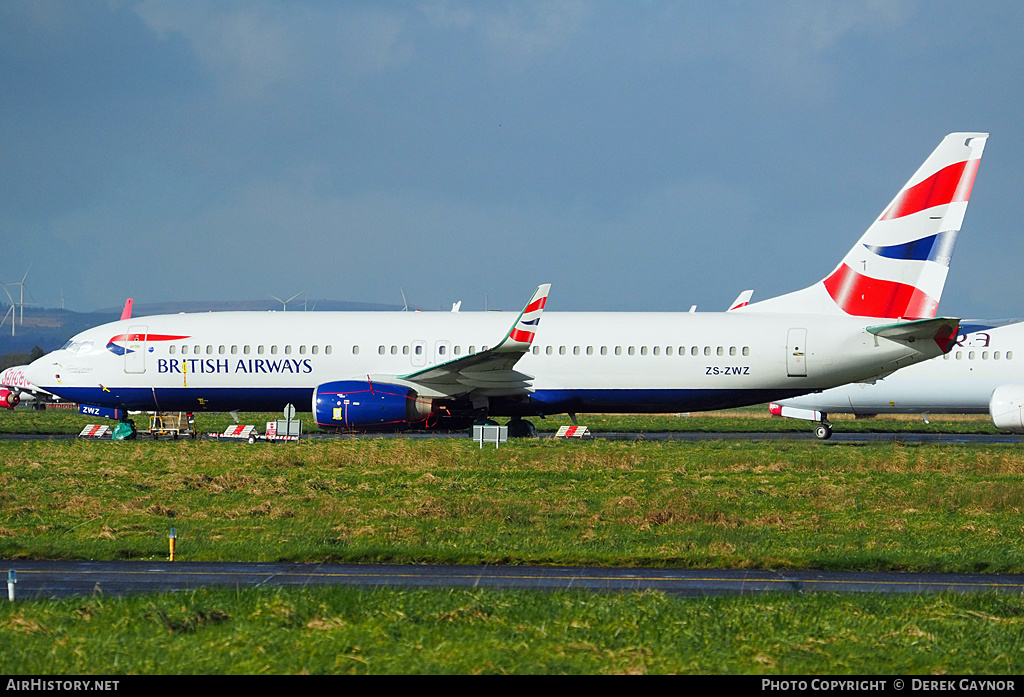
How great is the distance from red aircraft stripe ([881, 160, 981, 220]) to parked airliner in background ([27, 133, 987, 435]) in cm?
4

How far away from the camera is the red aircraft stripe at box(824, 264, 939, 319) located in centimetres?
3441

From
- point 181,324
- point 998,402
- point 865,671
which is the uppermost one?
point 181,324

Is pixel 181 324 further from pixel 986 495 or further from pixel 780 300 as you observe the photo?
pixel 986 495

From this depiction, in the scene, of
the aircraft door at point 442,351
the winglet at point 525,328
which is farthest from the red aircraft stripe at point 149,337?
the winglet at point 525,328

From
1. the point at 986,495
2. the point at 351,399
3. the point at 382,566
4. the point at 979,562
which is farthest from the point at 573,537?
the point at 351,399

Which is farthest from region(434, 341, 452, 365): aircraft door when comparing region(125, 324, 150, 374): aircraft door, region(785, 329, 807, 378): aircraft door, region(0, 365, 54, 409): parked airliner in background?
region(0, 365, 54, 409): parked airliner in background

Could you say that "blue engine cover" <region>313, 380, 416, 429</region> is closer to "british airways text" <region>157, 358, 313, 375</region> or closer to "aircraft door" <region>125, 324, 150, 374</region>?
"british airways text" <region>157, 358, 313, 375</region>

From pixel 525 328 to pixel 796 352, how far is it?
29.0 feet

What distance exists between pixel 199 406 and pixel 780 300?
795 inches

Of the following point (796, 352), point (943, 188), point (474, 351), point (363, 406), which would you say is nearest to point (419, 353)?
point (474, 351)

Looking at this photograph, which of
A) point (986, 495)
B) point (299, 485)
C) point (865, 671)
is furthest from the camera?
point (299, 485)

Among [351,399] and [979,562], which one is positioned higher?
[351,399]

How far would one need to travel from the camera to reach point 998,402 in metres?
36.3

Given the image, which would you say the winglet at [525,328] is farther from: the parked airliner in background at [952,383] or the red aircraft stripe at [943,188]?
the parked airliner in background at [952,383]
